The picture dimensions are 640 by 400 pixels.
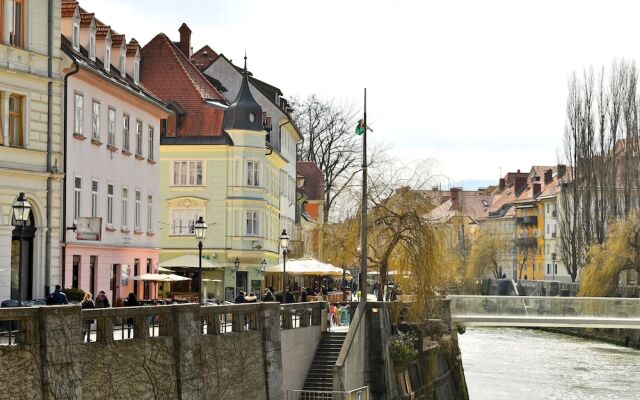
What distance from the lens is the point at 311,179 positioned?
9975 centimetres

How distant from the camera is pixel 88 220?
3647cm

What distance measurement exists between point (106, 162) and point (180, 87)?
23.3 m

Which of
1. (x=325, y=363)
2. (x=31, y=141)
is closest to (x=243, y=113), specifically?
(x=325, y=363)

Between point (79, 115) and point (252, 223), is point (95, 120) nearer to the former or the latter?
point (79, 115)

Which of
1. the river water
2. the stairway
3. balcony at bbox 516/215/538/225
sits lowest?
the river water

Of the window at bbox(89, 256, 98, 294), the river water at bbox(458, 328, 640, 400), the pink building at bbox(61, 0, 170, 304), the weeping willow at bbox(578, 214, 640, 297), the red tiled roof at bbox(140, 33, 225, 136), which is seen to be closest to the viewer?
the pink building at bbox(61, 0, 170, 304)

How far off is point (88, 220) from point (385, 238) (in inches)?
521

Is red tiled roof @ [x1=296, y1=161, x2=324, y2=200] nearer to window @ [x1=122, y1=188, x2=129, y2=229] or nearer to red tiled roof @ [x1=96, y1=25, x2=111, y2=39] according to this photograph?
window @ [x1=122, y1=188, x2=129, y2=229]

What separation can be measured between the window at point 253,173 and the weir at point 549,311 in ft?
42.4

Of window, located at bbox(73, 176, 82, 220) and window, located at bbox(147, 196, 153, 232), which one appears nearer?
window, located at bbox(73, 176, 82, 220)

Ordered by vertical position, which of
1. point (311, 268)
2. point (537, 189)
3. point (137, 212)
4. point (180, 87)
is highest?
point (537, 189)

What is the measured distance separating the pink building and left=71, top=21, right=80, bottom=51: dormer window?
0.03m

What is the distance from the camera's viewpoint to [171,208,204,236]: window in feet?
206

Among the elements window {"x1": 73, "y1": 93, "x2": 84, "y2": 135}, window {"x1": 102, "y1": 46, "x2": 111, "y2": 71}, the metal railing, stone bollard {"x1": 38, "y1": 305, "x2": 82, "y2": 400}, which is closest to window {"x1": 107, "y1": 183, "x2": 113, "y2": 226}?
window {"x1": 73, "y1": 93, "x2": 84, "y2": 135}
